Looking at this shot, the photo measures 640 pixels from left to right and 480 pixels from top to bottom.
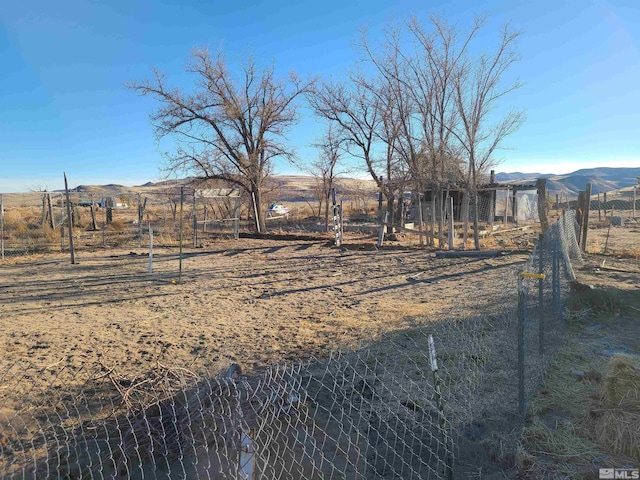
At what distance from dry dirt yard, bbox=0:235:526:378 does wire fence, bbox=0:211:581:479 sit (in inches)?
20.9

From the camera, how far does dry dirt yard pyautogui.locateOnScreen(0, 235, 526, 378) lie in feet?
18.0

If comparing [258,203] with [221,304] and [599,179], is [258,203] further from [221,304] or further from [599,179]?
[599,179]

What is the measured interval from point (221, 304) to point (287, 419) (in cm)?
495

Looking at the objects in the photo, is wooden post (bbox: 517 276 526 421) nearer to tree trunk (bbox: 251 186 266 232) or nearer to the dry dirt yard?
the dry dirt yard

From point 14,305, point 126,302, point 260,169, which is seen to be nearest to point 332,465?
point 126,302

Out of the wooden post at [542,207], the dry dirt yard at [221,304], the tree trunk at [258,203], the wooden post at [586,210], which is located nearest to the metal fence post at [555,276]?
the dry dirt yard at [221,304]

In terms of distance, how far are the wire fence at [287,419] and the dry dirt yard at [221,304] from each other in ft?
1.74

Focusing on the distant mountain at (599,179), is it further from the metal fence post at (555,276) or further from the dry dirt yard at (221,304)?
the metal fence post at (555,276)

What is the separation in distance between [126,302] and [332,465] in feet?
21.4

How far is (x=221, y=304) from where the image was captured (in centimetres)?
804

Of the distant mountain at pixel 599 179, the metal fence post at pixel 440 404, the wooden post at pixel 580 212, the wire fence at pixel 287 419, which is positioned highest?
the distant mountain at pixel 599 179

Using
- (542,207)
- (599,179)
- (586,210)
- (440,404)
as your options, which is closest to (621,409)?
(440,404)

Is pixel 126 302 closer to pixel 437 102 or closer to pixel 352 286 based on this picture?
pixel 352 286

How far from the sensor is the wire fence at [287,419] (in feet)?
9.78
